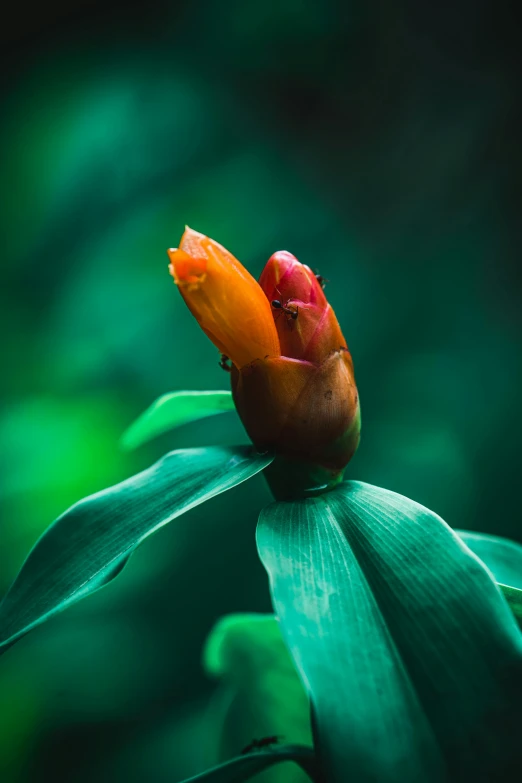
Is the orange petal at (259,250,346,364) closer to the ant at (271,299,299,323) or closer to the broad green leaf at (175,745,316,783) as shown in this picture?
the ant at (271,299,299,323)

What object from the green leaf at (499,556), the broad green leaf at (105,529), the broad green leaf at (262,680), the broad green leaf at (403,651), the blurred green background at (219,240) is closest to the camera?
the broad green leaf at (403,651)

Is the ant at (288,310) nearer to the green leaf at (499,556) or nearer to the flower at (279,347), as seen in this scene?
the flower at (279,347)

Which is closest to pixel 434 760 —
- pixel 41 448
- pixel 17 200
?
pixel 41 448

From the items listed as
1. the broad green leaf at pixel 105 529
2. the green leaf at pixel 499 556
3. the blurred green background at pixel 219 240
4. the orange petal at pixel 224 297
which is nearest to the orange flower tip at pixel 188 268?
the orange petal at pixel 224 297

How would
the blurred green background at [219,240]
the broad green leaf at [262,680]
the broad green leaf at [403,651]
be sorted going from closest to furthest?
the broad green leaf at [403,651]
the broad green leaf at [262,680]
the blurred green background at [219,240]

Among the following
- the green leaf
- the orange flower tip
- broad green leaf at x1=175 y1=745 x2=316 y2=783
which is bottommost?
broad green leaf at x1=175 y1=745 x2=316 y2=783

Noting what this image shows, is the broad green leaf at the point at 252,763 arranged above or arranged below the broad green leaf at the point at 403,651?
below

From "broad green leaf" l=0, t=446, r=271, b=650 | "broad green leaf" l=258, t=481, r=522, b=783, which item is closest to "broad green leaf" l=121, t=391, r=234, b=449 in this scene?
"broad green leaf" l=0, t=446, r=271, b=650
